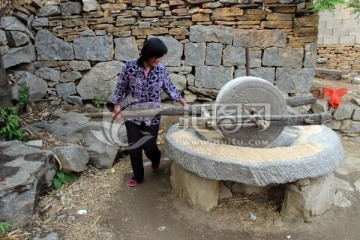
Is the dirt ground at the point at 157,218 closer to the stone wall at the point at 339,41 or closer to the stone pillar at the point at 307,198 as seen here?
the stone pillar at the point at 307,198

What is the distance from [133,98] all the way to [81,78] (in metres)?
2.00

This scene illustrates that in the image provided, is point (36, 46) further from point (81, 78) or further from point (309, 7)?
point (309, 7)

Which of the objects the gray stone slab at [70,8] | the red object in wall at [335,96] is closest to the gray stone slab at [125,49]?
the gray stone slab at [70,8]

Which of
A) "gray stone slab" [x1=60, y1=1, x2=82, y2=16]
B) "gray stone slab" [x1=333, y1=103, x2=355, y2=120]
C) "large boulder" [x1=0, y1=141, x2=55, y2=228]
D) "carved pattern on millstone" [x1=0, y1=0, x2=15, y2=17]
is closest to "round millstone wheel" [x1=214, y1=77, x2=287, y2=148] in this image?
"large boulder" [x1=0, y1=141, x2=55, y2=228]

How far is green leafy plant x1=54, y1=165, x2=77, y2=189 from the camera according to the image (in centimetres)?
333

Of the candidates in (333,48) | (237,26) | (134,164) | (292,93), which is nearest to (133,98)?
(134,164)

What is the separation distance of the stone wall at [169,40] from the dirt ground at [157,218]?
1.90 meters

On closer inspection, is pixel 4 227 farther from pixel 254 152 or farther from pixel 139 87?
pixel 254 152

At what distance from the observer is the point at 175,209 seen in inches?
119

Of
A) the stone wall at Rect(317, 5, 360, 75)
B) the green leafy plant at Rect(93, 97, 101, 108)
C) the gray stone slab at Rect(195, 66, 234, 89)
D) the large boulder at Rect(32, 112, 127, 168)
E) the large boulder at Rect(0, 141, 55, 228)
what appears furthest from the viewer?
the stone wall at Rect(317, 5, 360, 75)

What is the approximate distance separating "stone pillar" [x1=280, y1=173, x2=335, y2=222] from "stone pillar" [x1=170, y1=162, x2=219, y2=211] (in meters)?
0.67

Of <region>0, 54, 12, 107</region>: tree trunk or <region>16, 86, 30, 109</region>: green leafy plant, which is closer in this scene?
<region>0, 54, 12, 107</region>: tree trunk

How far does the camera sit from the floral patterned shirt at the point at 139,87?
2980mm

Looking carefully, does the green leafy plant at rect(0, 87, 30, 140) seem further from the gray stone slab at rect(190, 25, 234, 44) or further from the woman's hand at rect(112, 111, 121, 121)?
the gray stone slab at rect(190, 25, 234, 44)
